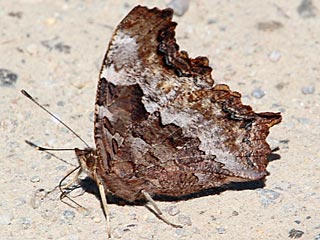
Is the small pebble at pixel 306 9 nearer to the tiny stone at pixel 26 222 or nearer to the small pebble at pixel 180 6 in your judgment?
the small pebble at pixel 180 6

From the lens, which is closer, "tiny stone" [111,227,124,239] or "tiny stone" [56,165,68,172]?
"tiny stone" [111,227,124,239]

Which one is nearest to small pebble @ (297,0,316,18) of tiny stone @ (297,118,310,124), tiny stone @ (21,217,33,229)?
tiny stone @ (297,118,310,124)

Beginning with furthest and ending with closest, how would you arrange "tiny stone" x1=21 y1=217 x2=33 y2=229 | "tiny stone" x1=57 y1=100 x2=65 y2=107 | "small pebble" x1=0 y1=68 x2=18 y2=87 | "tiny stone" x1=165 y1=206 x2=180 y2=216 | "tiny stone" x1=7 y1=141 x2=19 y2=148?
"small pebble" x1=0 y1=68 x2=18 y2=87
"tiny stone" x1=57 y1=100 x2=65 y2=107
"tiny stone" x1=7 y1=141 x2=19 y2=148
"tiny stone" x1=165 y1=206 x2=180 y2=216
"tiny stone" x1=21 y1=217 x2=33 y2=229

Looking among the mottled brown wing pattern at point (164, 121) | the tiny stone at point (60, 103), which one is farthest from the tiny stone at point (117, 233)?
the tiny stone at point (60, 103)

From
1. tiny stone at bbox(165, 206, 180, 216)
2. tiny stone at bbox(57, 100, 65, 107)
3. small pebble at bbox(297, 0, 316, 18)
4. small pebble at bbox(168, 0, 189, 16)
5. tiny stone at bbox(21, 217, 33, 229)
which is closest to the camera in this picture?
tiny stone at bbox(21, 217, 33, 229)

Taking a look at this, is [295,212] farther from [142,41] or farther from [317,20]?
[317,20]

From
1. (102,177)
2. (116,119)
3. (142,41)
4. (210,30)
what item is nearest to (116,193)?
(102,177)

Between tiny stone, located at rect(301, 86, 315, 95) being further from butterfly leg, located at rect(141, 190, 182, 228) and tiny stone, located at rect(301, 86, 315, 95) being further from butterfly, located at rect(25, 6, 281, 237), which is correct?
butterfly leg, located at rect(141, 190, 182, 228)

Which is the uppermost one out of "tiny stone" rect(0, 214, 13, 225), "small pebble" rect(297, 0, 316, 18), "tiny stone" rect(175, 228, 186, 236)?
"small pebble" rect(297, 0, 316, 18)
